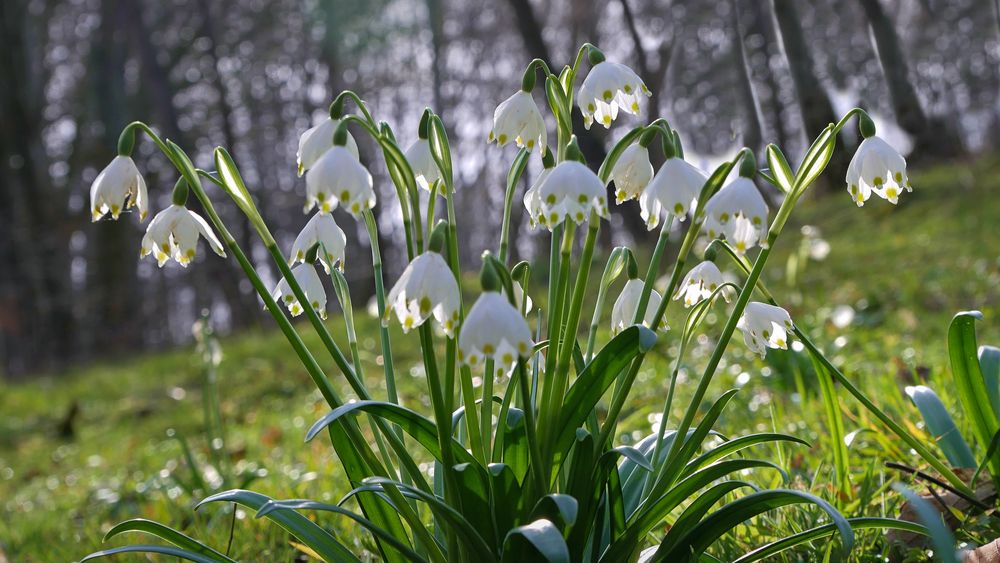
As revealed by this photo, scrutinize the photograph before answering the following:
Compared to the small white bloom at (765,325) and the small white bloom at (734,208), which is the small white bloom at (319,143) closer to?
the small white bloom at (734,208)

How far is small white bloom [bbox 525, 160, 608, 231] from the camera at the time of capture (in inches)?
47.4

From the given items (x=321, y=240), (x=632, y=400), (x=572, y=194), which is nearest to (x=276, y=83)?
(x=632, y=400)

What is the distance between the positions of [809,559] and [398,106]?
1908 cm

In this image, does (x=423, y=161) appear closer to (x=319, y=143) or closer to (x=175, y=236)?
(x=319, y=143)

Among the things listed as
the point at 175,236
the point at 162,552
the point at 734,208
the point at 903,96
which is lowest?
the point at 162,552

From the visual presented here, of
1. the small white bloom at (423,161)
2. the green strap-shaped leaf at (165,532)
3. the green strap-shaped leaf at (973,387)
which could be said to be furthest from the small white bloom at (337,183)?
the green strap-shaped leaf at (973,387)

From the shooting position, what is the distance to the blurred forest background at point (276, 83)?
10.5 metres

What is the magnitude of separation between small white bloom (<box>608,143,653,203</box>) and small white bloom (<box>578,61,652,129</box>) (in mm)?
67

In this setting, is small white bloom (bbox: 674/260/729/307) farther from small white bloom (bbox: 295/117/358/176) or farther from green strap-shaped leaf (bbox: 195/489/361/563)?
green strap-shaped leaf (bbox: 195/489/361/563)

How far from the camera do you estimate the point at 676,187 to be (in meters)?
1.27

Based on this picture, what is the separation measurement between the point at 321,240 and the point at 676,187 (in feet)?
2.07

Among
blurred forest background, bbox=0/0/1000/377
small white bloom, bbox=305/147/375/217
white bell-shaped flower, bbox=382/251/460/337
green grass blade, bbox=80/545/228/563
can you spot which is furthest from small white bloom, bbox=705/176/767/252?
blurred forest background, bbox=0/0/1000/377

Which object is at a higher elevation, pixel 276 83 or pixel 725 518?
pixel 276 83

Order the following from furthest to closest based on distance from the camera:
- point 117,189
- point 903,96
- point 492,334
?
point 903,96
point 117,189
point 492,334
